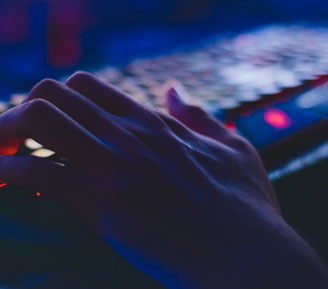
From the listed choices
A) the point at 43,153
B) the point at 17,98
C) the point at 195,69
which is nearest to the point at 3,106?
the point at 17,98

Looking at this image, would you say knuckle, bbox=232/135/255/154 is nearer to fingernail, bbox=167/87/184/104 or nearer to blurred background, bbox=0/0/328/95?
fingernail, bbox=167/87/184/104

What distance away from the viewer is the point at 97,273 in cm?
37

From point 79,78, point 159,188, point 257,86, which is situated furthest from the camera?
point 257,86

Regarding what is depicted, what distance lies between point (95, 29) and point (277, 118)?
0.39 m

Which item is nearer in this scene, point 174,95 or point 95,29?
point 174,95

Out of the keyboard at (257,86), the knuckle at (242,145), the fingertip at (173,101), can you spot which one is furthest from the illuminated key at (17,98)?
the knuckle at (242,145)

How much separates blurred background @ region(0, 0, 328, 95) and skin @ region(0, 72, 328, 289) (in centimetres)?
19

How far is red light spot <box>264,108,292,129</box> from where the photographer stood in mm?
581

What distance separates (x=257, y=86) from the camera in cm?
69

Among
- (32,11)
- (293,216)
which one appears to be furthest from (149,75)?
(293,216)

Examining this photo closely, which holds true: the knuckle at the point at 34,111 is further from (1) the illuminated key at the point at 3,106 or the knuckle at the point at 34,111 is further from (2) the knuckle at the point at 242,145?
(2) the knuckle at the point at 242,145

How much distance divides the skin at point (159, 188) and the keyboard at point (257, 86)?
51 mm

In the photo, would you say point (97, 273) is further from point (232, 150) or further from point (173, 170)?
point (232, 150)

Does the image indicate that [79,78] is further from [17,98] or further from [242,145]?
[242,145]
